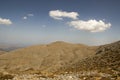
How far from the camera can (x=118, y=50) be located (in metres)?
A: 80.5

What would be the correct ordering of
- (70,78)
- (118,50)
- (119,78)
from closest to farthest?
→ (119,78) → (70,78) → (118,50)

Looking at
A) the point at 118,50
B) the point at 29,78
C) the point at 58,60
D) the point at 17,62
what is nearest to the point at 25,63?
the point at 17,62

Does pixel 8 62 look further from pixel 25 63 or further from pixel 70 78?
pixel 70 78

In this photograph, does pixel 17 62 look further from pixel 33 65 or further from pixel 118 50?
pixel 118 50

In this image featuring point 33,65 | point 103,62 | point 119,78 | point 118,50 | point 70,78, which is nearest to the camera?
point 119,78

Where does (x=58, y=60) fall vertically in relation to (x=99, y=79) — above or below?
above

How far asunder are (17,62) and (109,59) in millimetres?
131328

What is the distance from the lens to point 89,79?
130 ft

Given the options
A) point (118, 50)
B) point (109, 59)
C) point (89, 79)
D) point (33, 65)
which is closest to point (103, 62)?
point (109, 59)

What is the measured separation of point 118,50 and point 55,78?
4480 centimetres

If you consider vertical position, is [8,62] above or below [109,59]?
above

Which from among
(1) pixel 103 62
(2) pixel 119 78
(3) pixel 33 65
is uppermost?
(3) pixel 33 65

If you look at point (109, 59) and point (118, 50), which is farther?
point (118, 50)

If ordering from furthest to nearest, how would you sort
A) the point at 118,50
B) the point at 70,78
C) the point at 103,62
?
the point at 118,50 < the point at 103,62 < the point at 70,78
